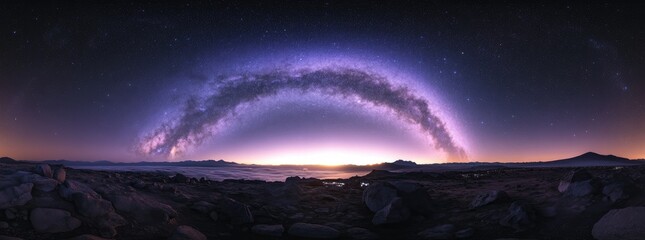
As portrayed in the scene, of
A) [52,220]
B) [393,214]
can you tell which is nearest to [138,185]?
[52,220]

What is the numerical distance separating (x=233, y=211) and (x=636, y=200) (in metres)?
8.79

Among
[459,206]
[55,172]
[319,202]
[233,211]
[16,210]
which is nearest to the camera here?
[16,210]

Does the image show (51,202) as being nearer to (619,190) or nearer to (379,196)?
(379,196)

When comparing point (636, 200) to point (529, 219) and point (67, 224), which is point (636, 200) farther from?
point (67, 224)

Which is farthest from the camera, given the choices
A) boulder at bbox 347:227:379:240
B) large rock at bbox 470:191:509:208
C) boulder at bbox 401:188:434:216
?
boulder at bbox 401:188:434:216

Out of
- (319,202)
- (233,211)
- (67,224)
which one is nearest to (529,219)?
(319,202)

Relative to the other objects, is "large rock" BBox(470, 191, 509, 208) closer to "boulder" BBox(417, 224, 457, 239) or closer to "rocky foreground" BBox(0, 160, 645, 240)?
"rocky foreground" BBox(0, 160, 645, 240)

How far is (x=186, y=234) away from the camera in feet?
23.3

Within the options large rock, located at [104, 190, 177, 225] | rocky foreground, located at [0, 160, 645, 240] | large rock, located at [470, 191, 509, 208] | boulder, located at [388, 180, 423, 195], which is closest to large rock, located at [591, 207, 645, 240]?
rocky foreground, located at [0, 160, 645, 240]

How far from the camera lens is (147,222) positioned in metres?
7.59

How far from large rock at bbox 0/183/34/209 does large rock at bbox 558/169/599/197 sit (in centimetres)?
1178

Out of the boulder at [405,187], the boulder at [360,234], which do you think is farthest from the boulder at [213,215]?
the boulder at [405,187]

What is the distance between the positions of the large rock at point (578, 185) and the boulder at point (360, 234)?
496 cm

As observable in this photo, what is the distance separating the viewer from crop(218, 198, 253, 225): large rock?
8843mm
